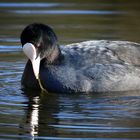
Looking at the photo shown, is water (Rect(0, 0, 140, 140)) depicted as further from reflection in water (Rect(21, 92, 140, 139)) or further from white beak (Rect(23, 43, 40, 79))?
white beak (Rect(23, 43, 40, 79))

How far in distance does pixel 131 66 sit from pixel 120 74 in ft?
0.89

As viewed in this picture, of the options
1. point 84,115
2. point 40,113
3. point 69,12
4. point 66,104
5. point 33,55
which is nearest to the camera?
point 84,115

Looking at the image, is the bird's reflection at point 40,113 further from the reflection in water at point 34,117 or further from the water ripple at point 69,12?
the water ripple at point 69,12

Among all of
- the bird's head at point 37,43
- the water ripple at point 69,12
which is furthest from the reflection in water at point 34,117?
the water ripple at point 69,12

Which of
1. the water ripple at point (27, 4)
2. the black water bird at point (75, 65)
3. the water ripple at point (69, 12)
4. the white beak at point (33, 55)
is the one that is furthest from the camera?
the water ripple at point (27, 4)

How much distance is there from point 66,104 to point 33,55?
878 millimetres

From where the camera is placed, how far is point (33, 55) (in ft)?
33.4

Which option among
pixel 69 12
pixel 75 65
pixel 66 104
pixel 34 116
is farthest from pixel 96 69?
→ pixel 69 12

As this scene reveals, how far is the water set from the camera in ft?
27.6

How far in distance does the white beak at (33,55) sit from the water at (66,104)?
1.28 ft

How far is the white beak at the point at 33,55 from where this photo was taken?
33.2 feet

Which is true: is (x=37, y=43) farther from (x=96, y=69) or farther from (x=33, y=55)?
(x=96, y=69)

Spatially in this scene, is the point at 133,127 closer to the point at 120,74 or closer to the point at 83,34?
the point at 120,74

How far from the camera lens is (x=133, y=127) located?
28.0 feet
